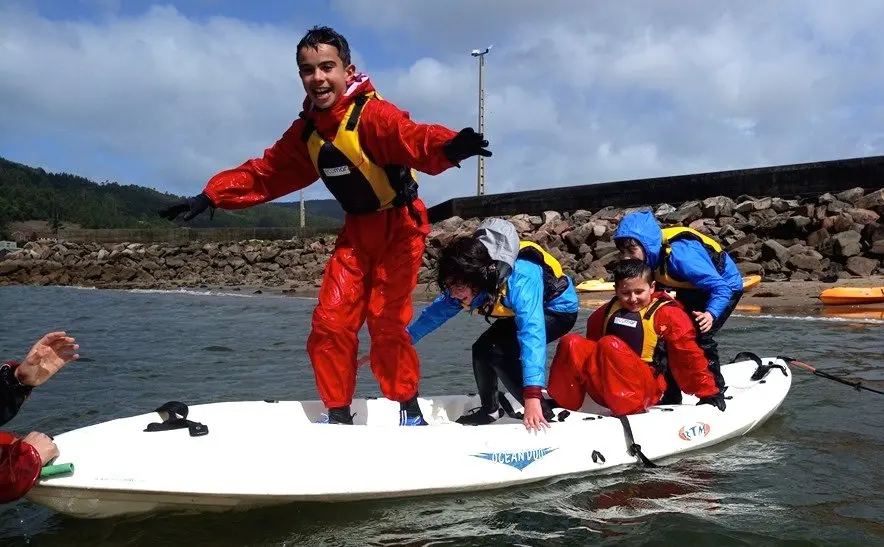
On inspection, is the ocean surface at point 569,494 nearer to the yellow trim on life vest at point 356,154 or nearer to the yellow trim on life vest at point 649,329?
the yellow trim on life vest at point 649,329

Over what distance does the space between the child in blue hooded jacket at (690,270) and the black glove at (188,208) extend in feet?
8.87

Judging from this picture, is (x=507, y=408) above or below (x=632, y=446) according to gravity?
above


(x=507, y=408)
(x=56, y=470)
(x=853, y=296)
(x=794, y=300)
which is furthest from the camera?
(x=794, y=300)

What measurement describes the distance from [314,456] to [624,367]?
6.75 ft

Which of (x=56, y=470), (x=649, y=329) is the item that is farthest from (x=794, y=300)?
(x=56, y=470)

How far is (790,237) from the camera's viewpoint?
659 inches

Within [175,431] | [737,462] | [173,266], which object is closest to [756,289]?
[737,462]

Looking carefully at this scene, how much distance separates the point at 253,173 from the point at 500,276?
1623 mm

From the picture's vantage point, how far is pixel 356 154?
427cm

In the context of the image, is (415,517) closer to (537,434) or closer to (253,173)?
(537,434)

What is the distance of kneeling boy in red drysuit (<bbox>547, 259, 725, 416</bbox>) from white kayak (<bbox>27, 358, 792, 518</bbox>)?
0.53ft

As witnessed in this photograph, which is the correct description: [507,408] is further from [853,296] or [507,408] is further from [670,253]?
[853,296]

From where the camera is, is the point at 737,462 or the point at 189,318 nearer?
the point at 737,462

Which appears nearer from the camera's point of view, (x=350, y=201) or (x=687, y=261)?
(x=350, y=201)
